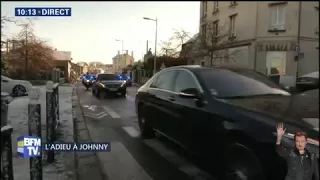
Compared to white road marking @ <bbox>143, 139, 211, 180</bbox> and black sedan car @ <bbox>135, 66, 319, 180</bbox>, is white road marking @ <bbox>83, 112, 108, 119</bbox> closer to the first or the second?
white road marking @ <bbox>143, 139, 211, 180</bbox>

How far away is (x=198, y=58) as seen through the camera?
7.47 meters

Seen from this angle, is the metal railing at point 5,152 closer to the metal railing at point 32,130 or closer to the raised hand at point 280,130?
the metal railing at point 32,130

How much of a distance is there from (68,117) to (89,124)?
812 millimetres

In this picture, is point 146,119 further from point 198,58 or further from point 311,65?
point 311,65

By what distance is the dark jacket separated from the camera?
2574 mm

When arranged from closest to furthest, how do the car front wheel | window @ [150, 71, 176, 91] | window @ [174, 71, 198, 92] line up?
window @ [174, 71, 198, 92], window @ [150, 71, 176, 91], the car front wheel

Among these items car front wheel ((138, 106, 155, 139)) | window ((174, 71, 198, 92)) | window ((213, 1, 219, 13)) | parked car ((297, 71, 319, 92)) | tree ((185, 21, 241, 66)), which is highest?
window ((213, 1, 219, 13))

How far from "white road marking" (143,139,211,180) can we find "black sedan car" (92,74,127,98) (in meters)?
12.5

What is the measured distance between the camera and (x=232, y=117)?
3584mm

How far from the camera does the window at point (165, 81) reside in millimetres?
5668

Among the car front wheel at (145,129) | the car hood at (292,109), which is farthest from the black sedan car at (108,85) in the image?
the car hood at (292,109)

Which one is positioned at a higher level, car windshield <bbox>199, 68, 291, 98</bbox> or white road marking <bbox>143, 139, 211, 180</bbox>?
car windshield <bbox>199, 68, 291, 98</bbox>

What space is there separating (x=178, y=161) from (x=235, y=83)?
1.68 m
